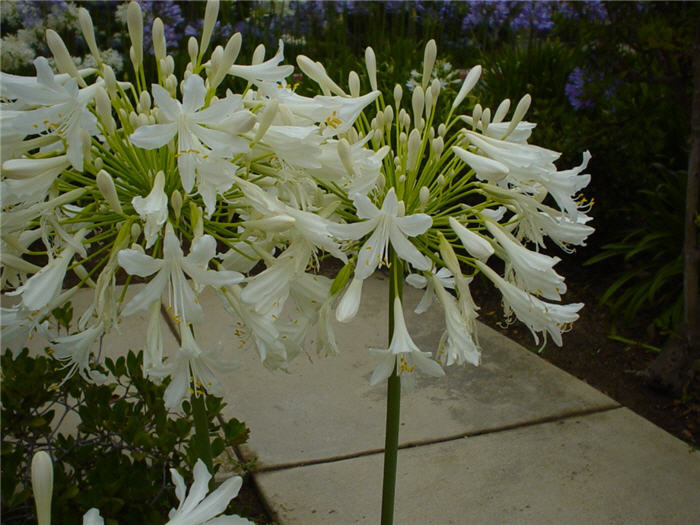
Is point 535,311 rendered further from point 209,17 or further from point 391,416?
point 209,17

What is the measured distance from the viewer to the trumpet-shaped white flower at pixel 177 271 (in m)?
1.46

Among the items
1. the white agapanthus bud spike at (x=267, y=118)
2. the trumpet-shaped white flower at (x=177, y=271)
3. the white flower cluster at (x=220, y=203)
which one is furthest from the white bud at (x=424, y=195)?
the trumpet-shaped white flower at (x=177, y=271)

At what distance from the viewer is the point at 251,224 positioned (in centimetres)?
159

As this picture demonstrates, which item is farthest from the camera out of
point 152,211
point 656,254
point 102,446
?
point 656,254

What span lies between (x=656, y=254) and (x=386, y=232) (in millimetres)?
4188

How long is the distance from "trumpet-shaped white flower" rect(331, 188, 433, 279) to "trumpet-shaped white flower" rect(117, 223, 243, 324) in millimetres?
278

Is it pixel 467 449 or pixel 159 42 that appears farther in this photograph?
pixel 467 449

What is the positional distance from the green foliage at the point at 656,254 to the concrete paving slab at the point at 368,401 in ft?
3.02

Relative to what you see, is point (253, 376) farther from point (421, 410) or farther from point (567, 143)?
point (567, 143)

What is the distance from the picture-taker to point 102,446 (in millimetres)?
2746

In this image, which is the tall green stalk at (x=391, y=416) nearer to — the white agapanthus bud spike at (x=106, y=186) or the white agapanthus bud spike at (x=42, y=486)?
the white agapanthus bud spike at (x=106, y=186)

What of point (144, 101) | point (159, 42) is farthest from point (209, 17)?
point (144, 101)

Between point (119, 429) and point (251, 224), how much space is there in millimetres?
1390

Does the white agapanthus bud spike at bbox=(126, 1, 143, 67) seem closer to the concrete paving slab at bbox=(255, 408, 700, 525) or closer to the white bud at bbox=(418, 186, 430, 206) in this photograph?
the white bud at bbox=(418, 186, 430, 206)
